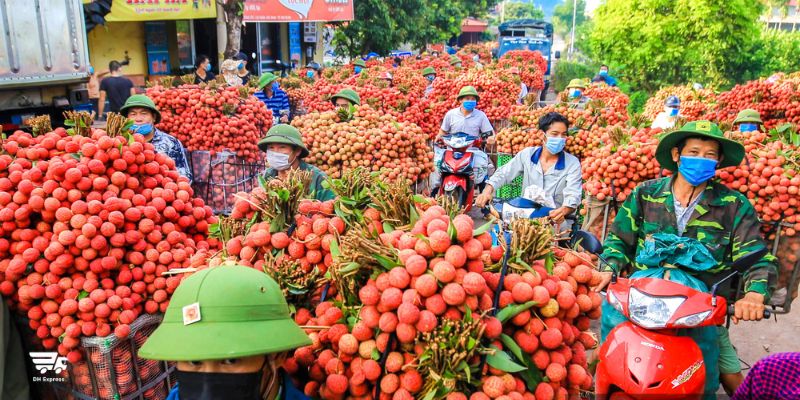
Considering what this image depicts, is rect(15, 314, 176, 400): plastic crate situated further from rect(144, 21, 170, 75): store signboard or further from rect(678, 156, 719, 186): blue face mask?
rect(144, 21, 170, 75): store signboard

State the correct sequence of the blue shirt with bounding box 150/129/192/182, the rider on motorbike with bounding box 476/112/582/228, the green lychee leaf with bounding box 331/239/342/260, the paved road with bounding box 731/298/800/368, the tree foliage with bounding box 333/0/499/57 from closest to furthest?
the green lychee leaf with bounding box 331/239/342/260 < the paved road with bounding box 731/298/800/368 < the rider on motorbike with bounding box 476/112/582/228 < the blue shirt with bounding box 150/129/192/182 < the tree foliage with bounding box 333/0/499/57

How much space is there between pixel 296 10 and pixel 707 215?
52.8ft

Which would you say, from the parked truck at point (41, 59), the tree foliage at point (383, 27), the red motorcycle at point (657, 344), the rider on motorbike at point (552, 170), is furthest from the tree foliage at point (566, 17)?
the red motorcycle at point (657, 344)

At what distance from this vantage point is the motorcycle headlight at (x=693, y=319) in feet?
9.05

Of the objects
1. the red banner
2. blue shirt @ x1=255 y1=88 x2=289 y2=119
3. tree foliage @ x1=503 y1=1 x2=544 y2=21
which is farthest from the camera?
tree foliage @ x1=503 y1=1 x2=544 y2=21

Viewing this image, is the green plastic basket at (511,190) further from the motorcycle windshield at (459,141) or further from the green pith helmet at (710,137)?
the green pith helmet at (710,137)

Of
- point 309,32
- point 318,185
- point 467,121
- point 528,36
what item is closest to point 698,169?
point 318,185

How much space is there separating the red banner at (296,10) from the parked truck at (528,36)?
1186cm

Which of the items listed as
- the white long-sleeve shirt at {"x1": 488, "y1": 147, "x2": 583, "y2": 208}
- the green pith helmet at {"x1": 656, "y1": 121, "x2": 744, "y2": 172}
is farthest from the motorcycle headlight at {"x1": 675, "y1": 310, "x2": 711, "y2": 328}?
the white long-sleeve shirt at {"x1": 488, "y1": 147, "x2": 583, "y2": 208}

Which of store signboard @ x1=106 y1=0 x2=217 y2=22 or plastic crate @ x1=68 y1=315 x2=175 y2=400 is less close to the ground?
store signboard @ x1=106 y1=0 x2=217 y2=22

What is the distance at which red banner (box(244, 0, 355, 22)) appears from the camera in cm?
1507

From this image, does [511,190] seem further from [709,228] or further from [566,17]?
[566,17]

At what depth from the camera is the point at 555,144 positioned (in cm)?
510

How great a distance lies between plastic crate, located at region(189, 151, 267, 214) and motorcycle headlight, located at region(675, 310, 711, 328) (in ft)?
14.6
